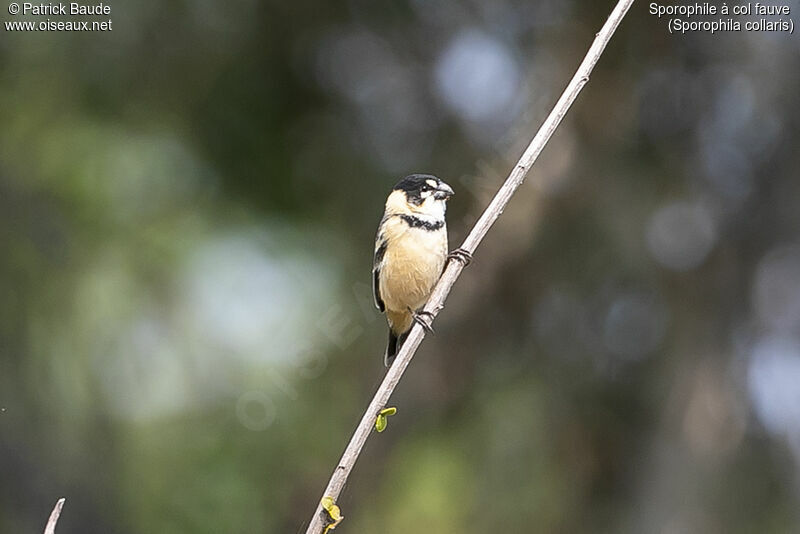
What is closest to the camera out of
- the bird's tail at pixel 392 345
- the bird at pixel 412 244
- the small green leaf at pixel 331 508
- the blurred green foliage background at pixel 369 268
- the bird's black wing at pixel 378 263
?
the small green leaf at pixel 331 508

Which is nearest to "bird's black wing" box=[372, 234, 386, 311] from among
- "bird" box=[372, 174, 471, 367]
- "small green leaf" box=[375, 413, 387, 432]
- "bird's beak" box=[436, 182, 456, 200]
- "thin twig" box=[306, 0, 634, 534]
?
"bird" box=[372, 174, 471, 367]

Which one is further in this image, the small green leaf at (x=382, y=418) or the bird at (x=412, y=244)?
the bird at (x=412, y=244)

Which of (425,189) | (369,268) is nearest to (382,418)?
(425,189)

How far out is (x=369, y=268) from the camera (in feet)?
16.7

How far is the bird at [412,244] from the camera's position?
3217 millimetres

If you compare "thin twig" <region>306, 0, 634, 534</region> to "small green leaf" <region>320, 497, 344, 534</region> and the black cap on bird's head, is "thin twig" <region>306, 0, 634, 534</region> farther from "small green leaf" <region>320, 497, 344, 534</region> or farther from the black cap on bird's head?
the black cap on bird's head

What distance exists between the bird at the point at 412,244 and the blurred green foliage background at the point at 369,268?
1.25 m

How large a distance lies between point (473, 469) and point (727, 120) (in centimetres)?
214

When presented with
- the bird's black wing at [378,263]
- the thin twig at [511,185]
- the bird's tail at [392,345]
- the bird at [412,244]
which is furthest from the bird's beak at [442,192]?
the thin twig at [511,185]

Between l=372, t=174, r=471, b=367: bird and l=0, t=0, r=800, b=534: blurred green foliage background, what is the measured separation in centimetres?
125

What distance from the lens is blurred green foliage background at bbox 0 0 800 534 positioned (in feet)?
15.4

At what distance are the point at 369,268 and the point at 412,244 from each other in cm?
186

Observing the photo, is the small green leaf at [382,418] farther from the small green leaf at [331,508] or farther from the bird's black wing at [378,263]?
the bird's black wing at [378,263]

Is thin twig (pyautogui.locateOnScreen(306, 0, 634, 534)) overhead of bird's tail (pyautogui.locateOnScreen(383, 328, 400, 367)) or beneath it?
overhead
